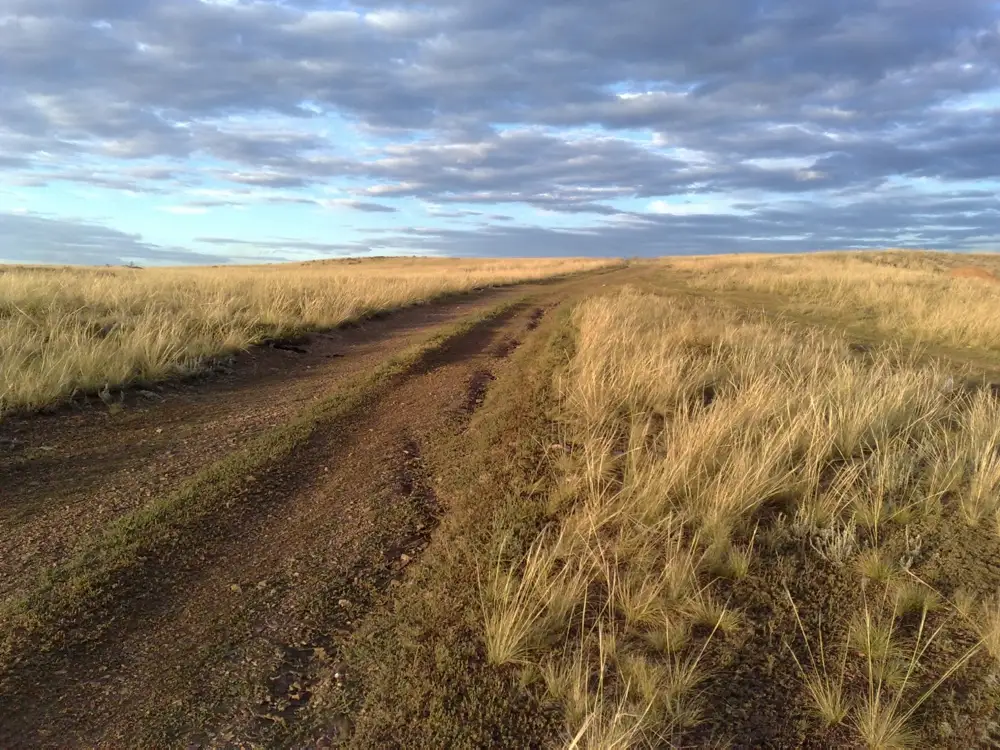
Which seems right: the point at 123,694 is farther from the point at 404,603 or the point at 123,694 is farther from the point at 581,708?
the point at 581,708

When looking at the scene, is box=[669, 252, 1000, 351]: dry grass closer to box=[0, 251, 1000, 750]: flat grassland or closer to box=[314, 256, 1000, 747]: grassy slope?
box=[0, 251, 1000, 750]: flat grassland

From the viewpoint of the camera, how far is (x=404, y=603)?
2867 millimetres

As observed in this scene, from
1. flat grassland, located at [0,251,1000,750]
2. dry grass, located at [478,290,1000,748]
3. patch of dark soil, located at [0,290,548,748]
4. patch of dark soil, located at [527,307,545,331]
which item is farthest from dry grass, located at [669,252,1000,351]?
patch of dark soil, located at [0,290,548,748]

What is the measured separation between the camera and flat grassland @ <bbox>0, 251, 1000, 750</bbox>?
7.30ft

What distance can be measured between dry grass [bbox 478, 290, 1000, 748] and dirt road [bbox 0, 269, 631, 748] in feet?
3.20

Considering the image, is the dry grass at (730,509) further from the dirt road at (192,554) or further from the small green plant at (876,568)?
the dirt road at (192,554)

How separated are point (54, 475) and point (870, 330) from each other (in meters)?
16.0

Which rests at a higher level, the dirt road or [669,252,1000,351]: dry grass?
[669,252,1000,351]: dry grass

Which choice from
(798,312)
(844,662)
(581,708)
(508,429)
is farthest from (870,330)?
(581,708)

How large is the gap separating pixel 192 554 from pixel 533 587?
189 centimetres

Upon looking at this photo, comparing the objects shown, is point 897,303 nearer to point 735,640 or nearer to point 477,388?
point 477,388

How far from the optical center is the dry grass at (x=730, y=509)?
2.42 m

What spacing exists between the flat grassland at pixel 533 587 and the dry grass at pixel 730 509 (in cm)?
2

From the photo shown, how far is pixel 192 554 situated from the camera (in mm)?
3260
